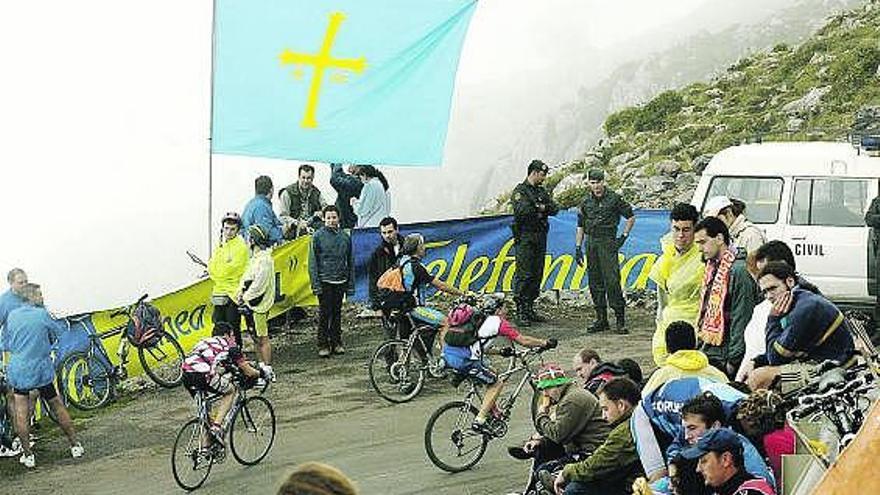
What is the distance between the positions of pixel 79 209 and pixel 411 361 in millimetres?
15743

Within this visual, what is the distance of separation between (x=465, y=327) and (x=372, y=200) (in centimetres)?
602

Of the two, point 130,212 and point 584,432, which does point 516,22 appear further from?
point 584,432

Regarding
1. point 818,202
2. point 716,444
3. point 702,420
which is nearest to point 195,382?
point 702,420

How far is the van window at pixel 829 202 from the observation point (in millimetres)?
14422

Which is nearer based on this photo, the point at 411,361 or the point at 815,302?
the point at 815,302

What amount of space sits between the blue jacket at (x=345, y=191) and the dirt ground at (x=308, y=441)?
196 cm

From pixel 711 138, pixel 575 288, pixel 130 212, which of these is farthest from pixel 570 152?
pixel 575 288

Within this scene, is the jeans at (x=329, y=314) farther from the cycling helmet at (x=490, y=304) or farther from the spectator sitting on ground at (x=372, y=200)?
the cycling helmet at (x=490, y=304)

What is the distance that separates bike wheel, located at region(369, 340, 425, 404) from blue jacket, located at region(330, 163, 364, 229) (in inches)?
155

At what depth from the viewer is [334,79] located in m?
12.4

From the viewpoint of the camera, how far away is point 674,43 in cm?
4694

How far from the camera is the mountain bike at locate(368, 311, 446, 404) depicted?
12906 millimetres

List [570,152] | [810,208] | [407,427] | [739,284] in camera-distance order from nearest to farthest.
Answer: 1. [739,284]
2. [407,427]
3. [810,208]
4. [570,152]

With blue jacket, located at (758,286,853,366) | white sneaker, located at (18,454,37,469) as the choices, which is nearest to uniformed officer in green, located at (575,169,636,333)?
white sneaker, located at (18,454,37,469)
